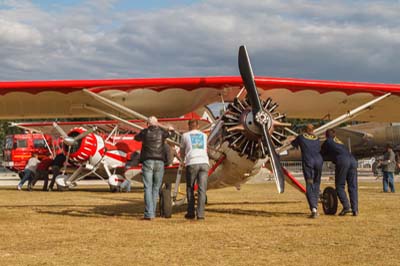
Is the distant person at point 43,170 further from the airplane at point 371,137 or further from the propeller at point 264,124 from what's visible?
the airplane at point 371,137

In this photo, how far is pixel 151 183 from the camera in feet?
30.7

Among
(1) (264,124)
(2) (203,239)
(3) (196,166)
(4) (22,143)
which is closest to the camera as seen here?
(2) (203,239)

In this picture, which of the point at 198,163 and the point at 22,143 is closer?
the point at 198,163

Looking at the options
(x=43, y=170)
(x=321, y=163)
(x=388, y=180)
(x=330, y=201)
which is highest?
(x=321, y=163)

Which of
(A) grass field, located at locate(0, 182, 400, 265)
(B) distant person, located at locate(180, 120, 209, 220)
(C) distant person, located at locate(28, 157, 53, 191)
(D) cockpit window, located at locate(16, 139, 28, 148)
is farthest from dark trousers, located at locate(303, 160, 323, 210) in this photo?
(D) cockpit window, located at locate(16, 139, 28, 148)

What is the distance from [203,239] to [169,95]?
4497mm

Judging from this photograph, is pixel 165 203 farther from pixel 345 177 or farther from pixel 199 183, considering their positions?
pixel 345 177

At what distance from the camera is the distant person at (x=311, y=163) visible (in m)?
9.43

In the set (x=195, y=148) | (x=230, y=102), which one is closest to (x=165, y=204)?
(x=195, y=148)

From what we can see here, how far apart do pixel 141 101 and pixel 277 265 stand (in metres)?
6.54

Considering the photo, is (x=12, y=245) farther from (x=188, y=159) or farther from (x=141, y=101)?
(x=141, y=101)

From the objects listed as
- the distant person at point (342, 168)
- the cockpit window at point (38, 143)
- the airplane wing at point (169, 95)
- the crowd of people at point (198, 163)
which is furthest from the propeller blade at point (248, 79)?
the cockpit window at point (38, 143)

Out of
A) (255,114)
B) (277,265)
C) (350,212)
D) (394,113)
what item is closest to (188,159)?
(255,114)

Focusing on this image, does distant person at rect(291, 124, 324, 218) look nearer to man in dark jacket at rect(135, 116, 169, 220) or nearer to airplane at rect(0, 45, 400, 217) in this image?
airplane at rect(0, 45, 400, 217)
